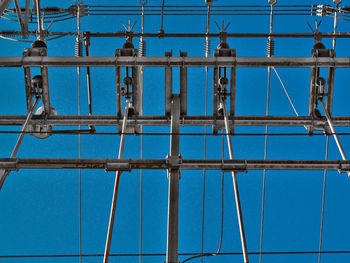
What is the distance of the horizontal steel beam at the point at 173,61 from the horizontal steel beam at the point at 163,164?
219 cm

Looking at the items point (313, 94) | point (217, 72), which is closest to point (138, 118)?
point (217, 72)

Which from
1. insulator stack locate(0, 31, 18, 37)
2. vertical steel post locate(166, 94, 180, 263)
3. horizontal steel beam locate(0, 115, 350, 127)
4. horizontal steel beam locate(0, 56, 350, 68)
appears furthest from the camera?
insulator stack locate(0, 31, 18, 37)

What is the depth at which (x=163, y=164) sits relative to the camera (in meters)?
8.77

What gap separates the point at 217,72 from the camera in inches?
414

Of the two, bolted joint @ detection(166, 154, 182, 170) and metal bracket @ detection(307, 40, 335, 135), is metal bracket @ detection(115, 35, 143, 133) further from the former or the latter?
metal bracket @ detection(307, 40, 335, 135)

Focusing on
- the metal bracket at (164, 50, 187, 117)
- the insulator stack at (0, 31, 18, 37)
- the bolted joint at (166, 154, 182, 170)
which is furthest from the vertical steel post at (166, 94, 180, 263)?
the insulator stack at (0, 31, 18, 37)

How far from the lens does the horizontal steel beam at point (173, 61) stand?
10.3m

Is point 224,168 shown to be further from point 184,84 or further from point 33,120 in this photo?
point 33,120

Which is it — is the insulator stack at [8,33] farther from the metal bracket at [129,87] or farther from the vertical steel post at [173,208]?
the vertical steel post at [173,208]

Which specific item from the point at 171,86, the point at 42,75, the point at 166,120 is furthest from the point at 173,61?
the point at 42,75

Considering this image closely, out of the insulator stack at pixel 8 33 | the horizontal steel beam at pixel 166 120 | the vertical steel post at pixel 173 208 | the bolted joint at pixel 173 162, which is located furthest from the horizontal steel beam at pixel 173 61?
the insulator stack at pixel 8 33

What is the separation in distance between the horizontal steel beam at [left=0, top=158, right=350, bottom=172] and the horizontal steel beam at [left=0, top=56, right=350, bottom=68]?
7.20ft

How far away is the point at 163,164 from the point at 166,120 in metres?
2.24

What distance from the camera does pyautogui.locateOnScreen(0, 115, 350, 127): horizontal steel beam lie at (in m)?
10.8
